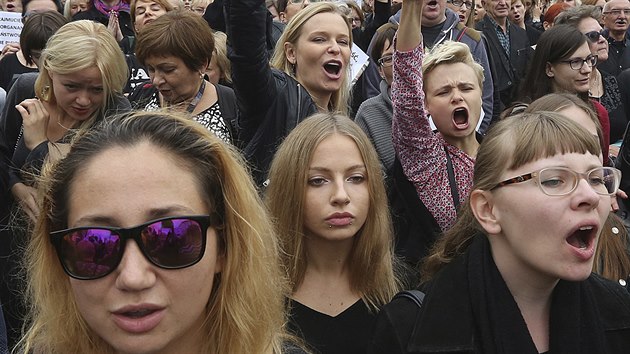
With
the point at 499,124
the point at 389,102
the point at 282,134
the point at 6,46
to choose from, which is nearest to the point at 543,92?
the point at 389,102

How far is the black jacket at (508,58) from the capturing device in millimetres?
7727

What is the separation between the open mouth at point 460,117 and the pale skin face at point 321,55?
0.84m

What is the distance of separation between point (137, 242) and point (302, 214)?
1515 mm

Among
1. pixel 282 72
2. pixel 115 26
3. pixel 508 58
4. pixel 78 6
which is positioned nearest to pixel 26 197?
pixel 282 72

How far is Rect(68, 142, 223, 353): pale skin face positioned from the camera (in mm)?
1840

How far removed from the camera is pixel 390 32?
6.29 m

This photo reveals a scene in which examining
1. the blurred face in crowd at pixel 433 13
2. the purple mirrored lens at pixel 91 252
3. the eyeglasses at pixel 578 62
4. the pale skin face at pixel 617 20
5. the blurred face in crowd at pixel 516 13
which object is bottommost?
the purple mirrored lens at pixel 91 252

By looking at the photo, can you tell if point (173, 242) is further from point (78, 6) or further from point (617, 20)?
point (617, 20)

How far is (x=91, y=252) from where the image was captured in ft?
6.04

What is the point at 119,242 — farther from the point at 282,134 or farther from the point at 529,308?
the point at 282,134

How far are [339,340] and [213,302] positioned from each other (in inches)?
45.8

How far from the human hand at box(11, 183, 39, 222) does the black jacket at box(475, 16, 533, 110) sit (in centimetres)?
412

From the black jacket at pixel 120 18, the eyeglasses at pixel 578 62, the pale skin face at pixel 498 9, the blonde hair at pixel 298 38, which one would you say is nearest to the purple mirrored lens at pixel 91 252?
the blonde hair at pixel 298 38

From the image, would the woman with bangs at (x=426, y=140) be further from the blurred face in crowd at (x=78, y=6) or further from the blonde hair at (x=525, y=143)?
the blurred face in crowd at (x=78, y=6)
